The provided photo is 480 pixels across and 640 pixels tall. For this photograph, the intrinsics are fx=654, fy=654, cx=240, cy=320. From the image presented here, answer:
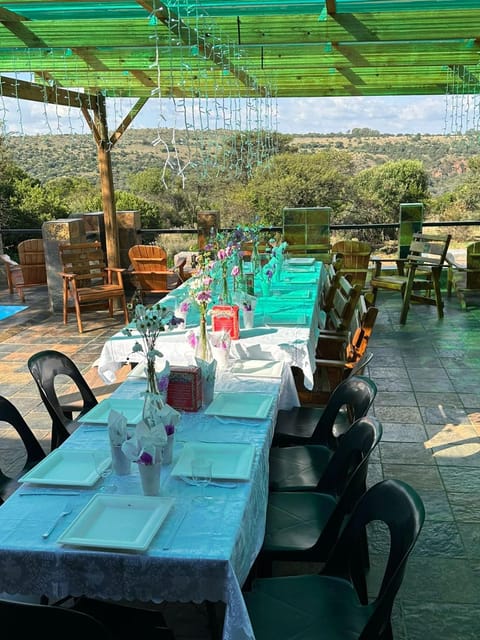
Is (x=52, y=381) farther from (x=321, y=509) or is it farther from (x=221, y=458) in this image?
(x=321, y=509)

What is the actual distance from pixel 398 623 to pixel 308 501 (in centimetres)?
58

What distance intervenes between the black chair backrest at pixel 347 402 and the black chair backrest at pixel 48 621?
154 cm

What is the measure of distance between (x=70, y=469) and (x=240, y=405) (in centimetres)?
87

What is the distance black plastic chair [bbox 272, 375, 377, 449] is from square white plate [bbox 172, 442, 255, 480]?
2.05 feet

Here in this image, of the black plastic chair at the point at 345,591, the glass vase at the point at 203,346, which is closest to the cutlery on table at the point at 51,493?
the black plastic chair at the point at 345,591

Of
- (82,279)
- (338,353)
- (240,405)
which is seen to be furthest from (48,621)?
(82,279)

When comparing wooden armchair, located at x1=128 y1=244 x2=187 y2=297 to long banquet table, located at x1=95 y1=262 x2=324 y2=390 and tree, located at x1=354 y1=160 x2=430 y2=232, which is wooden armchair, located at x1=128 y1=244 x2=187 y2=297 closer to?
long banquet table, located at x1=95 y1=262 x2=324 y2=390

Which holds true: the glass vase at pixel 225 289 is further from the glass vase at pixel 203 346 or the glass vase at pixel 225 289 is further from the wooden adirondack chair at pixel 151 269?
the wooden adirondack chair at pixel 151 269

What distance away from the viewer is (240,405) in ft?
9.72

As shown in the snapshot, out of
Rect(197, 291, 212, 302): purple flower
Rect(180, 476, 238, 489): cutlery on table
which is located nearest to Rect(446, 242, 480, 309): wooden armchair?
Rect(197, 291, 212, 302): purple flower

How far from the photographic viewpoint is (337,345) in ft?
16.6

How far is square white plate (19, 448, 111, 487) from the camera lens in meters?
2.27

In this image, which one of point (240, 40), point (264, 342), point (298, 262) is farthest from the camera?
point (298, 262)

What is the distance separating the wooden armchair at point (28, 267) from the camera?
9584mm
